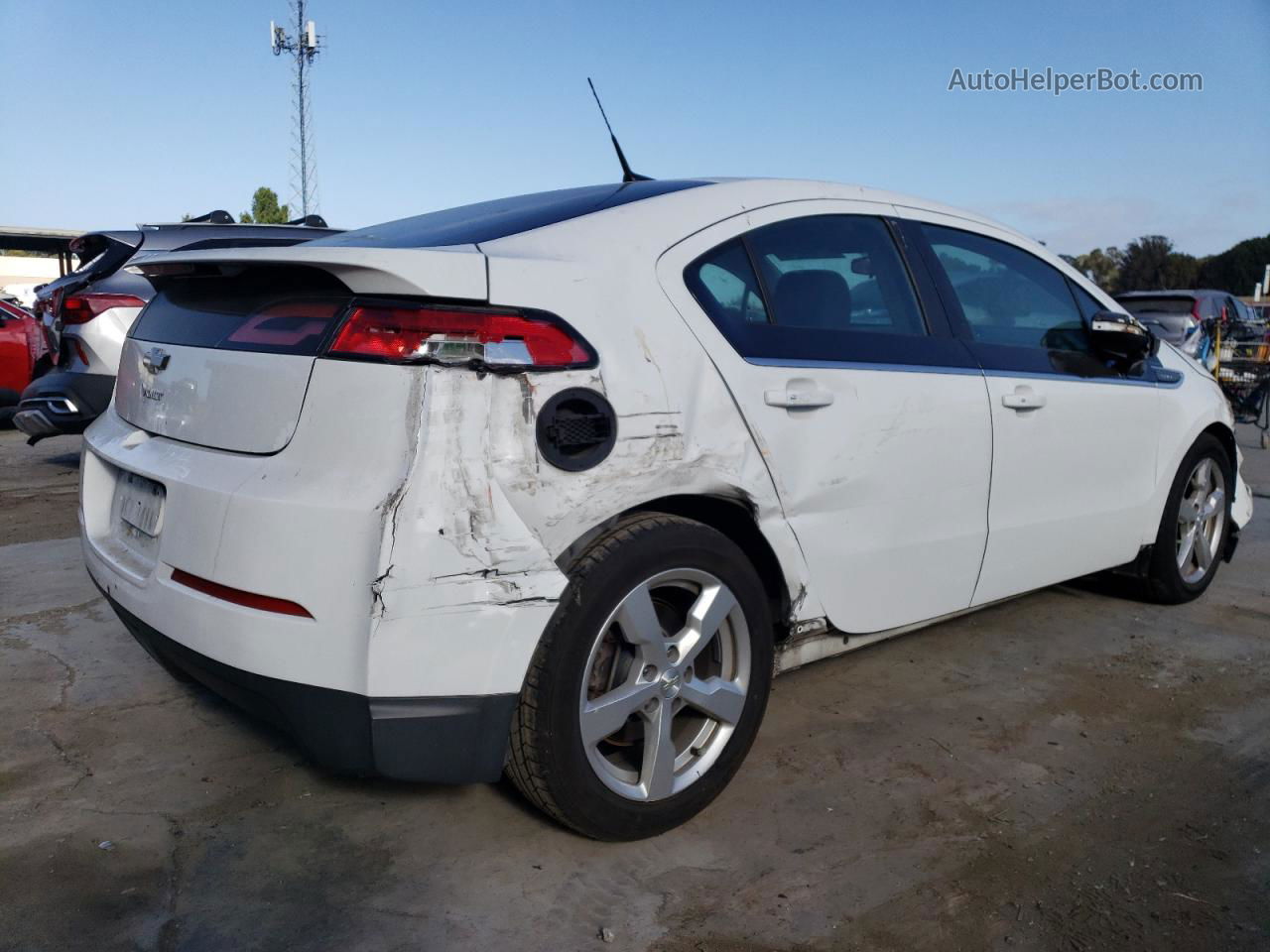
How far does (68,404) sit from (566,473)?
18.8 feet

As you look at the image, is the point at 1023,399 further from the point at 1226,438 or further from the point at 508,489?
the point at 508,489

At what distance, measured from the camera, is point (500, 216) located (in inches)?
110

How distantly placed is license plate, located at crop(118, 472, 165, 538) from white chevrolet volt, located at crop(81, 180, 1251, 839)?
14 millimetres

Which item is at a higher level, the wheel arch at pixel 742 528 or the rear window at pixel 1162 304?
the rear window at pixel 1162 304

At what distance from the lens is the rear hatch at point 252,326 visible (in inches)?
83.4

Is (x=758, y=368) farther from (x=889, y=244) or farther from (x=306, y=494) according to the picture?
(x=306, y=494)

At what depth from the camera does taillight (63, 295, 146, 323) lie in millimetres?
6738

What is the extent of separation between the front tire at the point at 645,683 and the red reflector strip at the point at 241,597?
1.62 ft

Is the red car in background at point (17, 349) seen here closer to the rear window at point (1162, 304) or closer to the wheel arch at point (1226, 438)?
the wheel arch at point (1226, 438)

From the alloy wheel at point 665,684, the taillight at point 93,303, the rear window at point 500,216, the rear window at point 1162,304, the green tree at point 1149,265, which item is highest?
the green tree at point 1149,265

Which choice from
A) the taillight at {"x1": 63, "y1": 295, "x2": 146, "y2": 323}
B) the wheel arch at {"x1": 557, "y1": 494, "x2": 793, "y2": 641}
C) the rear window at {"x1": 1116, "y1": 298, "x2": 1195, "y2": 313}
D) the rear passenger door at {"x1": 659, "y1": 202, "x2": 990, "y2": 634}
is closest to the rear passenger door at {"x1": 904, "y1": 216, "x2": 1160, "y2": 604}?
the rear passenger door at {"x1": 659, "y1": 202, "x2": 990, "y2": 634}

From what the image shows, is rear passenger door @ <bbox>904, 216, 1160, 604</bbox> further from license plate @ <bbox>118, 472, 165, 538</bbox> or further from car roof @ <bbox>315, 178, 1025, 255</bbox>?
license plate @ <bbox>118, 472, 165, 538</bbox>

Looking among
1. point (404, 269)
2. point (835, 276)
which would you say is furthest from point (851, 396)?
point (404, 269)

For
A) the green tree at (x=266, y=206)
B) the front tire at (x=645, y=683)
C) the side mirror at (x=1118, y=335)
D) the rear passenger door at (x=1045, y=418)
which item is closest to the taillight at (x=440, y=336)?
the front tire at (x=645, y=683)
